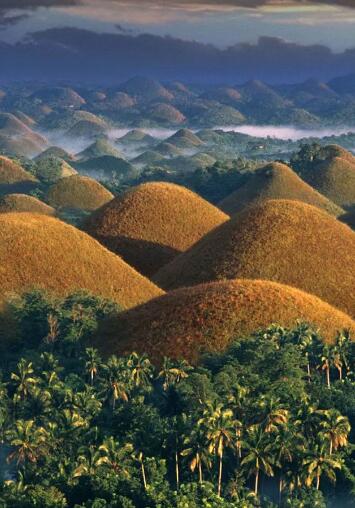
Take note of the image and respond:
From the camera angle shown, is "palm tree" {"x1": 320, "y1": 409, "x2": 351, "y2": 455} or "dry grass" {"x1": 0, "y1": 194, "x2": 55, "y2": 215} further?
"dry grass" {"x1": 0, "y1": 194, "x2": 55, "y2": 215}

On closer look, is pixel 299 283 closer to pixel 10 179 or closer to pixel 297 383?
pixel 297 383

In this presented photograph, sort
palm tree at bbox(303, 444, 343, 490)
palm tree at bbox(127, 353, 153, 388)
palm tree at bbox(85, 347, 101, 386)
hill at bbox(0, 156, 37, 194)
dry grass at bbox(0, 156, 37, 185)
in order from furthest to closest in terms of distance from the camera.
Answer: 1. dry grass at bbox(0, 156, 37, 185)
2. hill at bbox(0, 156, 37, 194)
3. palm tree at bbox(85, 347, 101, 386)
4. palm tree at bbox(127, 353, 153, 388)
5. palm tree at bbox(303, 444, 343, 490)

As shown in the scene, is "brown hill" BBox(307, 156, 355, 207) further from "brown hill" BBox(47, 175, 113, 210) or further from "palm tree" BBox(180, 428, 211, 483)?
"palm tree" BBox(180, 428, 211, 483)

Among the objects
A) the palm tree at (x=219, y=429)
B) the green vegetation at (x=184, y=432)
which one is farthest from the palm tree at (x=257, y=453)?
the palm tree at (x=219, y=429)

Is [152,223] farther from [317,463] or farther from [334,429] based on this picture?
[317,463]

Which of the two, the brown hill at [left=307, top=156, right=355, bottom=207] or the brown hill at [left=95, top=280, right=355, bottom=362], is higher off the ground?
the brown hill at [left=95, top=280, right=355, bottom=362]

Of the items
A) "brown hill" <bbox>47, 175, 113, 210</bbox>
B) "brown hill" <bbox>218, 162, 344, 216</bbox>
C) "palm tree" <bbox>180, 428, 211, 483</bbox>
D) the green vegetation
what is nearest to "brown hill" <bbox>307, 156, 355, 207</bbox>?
"brown hill" <bbox>218, 162, 344, 216</bbox>

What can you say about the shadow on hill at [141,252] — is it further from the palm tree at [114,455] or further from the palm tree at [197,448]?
the palm tree at [197,448]

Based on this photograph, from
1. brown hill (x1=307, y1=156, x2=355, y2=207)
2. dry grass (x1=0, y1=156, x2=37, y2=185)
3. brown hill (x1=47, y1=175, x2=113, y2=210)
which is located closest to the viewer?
brown hill (x1=47, y1=175, x2=113, y2=210)
